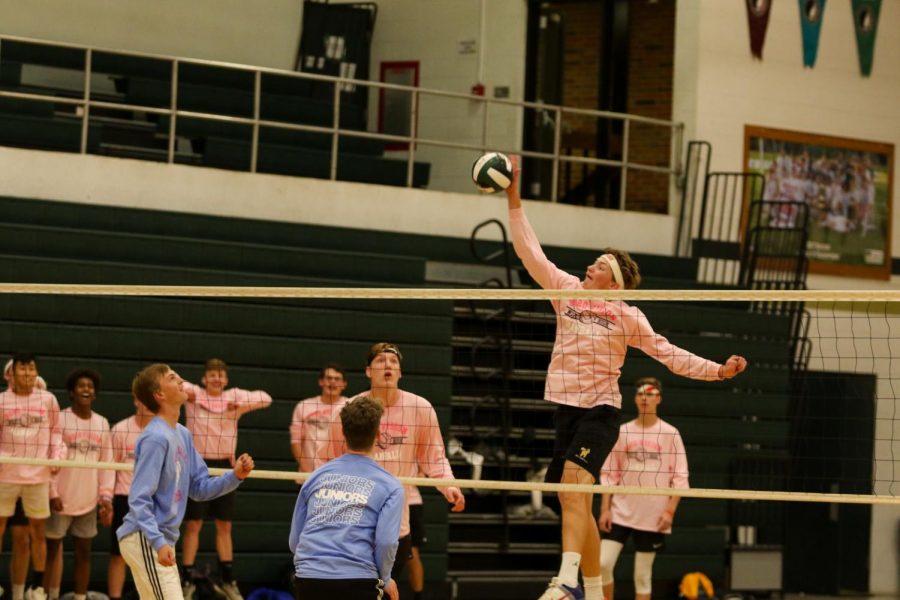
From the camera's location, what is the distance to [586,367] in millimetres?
7859

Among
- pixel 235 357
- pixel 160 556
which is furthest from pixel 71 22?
pixel 160 556

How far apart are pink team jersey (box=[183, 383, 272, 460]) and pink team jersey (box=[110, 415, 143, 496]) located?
46 cm

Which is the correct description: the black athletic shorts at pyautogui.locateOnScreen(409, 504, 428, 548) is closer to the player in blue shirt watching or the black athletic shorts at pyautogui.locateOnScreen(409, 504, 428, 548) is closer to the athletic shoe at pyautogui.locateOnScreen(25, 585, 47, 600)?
the athletic shoe at pyautogui.locateOnScreen(25, 585, 47, 600)

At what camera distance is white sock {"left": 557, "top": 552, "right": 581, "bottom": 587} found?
7.59 metres

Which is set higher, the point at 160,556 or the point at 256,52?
the point at 256,52

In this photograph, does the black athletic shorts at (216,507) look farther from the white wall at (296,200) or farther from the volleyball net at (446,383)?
the white wall at (296,200)

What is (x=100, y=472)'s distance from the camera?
11516 millimetres

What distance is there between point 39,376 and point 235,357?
168 cm

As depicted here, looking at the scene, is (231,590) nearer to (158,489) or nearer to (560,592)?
(158,489)

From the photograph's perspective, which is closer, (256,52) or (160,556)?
(160,556)

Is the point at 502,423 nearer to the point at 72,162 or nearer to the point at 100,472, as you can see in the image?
the point at 100,472

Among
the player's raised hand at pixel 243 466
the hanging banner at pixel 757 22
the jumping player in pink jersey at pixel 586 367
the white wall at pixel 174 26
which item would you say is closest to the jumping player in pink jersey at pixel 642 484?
the jumping player in pink jersey at pixel 586 367

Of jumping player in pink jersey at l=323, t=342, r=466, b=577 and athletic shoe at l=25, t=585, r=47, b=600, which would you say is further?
athletic shoe at l=25, t=585, r=47, b=600

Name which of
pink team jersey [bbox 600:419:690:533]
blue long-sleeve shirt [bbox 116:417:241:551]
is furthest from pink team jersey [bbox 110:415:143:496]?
blue long-sleeve shirt [bbox 116:417:241:551]
